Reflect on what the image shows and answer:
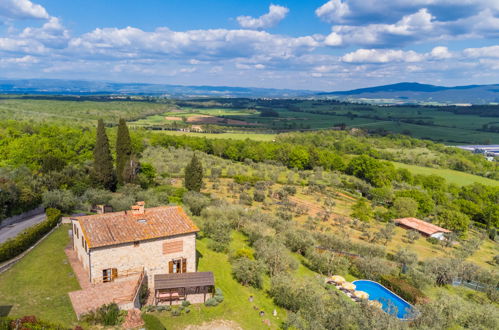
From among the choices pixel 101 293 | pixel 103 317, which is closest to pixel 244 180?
pixel 101 293

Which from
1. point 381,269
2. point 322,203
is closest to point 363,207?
point 322,203

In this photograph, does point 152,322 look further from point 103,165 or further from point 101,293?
point 103,165

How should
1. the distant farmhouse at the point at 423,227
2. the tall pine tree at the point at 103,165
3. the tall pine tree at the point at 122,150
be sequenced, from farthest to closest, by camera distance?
the tall pine tree at the point at 122,150
the distant farmhouse at the point at 423,227
the tall pine tree at the point at 103,165

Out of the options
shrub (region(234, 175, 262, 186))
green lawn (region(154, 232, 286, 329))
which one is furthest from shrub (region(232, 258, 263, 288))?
shrub (region(234, 175, 262, 186))

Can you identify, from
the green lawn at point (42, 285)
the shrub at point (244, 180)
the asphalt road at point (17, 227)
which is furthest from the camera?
the shrub at point (244, 180)

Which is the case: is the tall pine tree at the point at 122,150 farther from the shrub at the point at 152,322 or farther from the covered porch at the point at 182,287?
the shrub at the point at 152,322

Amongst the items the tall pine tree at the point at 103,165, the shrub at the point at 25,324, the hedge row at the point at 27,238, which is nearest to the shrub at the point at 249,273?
the shrub at the point at 25,324

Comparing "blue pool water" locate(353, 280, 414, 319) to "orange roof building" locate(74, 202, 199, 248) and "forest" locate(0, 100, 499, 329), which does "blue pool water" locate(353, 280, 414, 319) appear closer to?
"forest" locate(0, 100, 499, 329)
